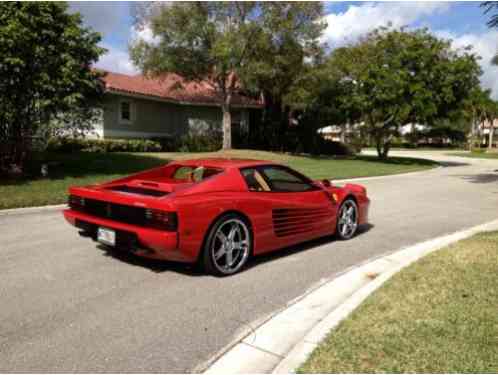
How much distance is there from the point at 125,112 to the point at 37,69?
44.8 ft

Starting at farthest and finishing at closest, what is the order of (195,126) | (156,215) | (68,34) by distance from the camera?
(195,126)
(68,34)
(156,215)

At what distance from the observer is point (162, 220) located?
4.17m

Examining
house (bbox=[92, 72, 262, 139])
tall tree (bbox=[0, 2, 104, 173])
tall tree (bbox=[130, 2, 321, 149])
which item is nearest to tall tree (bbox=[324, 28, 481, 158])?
tall tree (bbox=[130, 2, 321, 149])

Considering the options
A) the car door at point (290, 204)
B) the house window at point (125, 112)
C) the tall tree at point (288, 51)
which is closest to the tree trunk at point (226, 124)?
the tall tree at point (288, 51)

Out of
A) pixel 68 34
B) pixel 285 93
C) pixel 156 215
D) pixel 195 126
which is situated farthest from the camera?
pixel 195 126

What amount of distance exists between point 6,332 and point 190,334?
57.5 inches

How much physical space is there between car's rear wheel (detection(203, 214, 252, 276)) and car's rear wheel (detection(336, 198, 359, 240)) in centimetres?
203

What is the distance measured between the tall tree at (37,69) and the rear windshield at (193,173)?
6718 millimetres

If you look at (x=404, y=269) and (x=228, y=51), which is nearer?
(x=404, y=269)

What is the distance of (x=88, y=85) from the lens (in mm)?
11445

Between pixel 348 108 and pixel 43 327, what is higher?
pixel 348 108

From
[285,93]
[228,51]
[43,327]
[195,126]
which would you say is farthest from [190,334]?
[195,126]

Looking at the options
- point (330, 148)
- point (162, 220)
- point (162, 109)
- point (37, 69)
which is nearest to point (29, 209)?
point (37, 69)

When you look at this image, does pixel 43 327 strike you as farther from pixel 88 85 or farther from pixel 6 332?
pixel 88 85
